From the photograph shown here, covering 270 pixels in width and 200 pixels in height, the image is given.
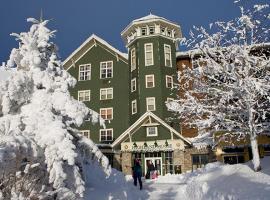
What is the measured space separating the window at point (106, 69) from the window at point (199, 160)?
44.5 feet

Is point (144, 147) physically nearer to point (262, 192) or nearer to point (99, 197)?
point (99, 197)

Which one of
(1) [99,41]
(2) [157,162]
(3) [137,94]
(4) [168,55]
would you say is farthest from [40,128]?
(1) [99,41]

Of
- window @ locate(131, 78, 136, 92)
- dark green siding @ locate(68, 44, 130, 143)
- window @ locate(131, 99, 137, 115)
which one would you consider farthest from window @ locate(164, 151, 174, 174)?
window @ locate(131, 78, 136, 92)

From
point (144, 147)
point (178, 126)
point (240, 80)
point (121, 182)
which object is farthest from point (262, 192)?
point (178, 126)

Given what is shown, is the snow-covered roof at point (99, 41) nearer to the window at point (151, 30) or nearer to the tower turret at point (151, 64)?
the tower turret at point (151, 64)

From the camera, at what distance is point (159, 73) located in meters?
35.2

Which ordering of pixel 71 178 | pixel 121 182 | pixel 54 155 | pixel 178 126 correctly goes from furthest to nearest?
pixel 178 126
pixel 121 182
pixel 71 178
pixel 54 155

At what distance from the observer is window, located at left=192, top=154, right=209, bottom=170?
30.5 meters

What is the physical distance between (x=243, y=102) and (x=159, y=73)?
16.9 m

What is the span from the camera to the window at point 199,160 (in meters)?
30.5

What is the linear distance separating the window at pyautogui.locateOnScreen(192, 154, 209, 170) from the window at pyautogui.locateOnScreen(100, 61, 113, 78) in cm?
1355

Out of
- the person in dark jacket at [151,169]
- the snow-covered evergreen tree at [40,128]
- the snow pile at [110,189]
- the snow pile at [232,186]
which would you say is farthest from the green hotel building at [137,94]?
the snow-covered evergreen tree at [40,128]

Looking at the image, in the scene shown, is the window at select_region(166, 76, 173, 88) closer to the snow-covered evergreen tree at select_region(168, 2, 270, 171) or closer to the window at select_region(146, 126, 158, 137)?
the window at select_region(146, 126, 158, 137)

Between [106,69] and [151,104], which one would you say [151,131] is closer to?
[151,104]
